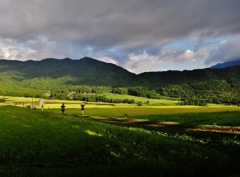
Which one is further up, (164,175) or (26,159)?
(26,159)

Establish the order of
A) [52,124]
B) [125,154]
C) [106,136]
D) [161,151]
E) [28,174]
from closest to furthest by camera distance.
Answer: [28,174] < [125,154] < [161,151] < [106,136] < [52,124]

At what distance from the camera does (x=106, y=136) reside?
2062 cm

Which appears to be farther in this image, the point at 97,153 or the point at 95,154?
the point at 97,153

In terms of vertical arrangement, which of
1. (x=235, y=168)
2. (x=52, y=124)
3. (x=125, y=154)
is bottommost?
(x=235, y=168)

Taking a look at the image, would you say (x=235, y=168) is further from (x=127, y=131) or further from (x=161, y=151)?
(x=127, y=131)

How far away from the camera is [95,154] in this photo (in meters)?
17.2

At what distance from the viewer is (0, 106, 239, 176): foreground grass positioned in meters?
14.8

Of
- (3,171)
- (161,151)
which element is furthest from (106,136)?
(3,171)

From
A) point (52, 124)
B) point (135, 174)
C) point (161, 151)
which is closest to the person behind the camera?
point (135, 174)

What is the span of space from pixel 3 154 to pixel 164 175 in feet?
33.6

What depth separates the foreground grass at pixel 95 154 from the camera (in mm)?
14781

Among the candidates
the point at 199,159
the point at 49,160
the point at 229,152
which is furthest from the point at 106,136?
the point at 229,152

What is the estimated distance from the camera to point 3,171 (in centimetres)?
1317

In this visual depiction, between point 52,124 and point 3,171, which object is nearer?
point 3,171
